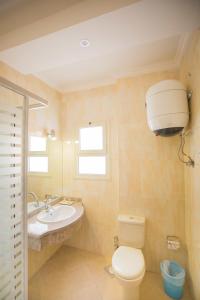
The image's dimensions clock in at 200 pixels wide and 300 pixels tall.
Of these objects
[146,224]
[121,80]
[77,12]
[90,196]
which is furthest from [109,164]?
[77,12]

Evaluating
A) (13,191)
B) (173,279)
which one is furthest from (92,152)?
(173,279)

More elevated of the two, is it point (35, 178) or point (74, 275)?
point (35, 178)

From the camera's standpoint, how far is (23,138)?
1107 mm

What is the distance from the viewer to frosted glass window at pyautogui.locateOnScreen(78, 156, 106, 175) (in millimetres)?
2246

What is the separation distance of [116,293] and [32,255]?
3.43ft

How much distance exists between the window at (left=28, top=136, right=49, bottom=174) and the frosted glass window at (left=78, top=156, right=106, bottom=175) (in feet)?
1.72

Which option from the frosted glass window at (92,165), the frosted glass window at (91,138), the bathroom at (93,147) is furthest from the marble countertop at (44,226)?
the frosted glass window at (91,138)

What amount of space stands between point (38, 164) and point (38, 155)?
128 mm

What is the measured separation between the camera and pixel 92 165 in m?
2.30

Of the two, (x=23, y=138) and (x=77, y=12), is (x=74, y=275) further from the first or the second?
(x=77, y=12)

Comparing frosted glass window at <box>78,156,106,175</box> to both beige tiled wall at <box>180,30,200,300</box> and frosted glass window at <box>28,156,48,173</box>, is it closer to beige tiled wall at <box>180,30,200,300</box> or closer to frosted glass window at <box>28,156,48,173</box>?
frosted glass window at <box>28,156,48,173</box>

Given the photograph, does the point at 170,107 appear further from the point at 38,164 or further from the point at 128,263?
the point at 38,164

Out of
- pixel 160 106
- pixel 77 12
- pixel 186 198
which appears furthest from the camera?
pixel 186 198

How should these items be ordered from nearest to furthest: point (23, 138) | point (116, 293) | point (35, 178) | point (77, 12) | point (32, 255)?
1. point (77, 12)
2. point (23, 138)
3. point (116, 293)
4. point (32, 255)
5. point (35, 178)
